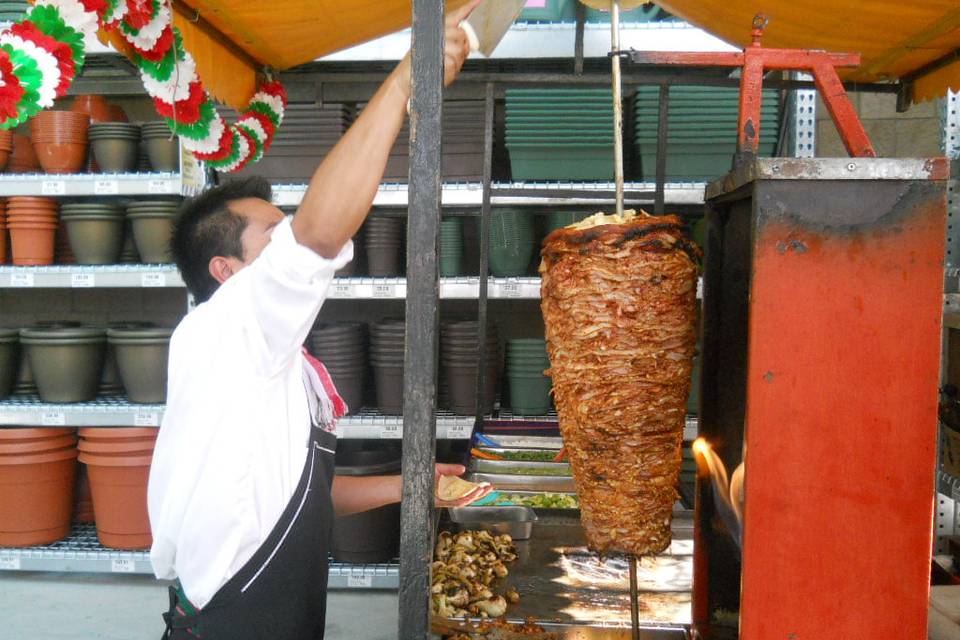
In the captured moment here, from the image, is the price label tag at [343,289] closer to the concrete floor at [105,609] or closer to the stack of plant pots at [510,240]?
the stack of plant pots at [510,240]

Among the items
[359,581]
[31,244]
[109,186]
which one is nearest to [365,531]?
[359,581]

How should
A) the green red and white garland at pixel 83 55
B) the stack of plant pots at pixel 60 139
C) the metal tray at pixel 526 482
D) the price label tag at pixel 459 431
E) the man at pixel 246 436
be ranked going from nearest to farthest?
the man at pixel 246 436, the green red and white garland at pixel 83 55, the metal tray at pixel 526 482, the price label tag at pixel 459 431, the stack of plant pots at pixel 60 139

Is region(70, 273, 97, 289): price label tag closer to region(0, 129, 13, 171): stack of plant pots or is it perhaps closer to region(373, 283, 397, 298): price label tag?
region(0, 129, 13, 171): stack of plant pots

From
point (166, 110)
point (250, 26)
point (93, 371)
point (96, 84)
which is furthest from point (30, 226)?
point (250, 26)

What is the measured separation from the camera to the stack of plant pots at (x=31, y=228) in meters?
3.59

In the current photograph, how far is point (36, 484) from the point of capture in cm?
348

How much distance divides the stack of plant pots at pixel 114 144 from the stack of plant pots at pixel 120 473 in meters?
1.28

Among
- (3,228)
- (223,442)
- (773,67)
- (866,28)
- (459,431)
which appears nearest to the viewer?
(773,67)

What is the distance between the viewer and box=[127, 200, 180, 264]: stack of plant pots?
3465 millimetres

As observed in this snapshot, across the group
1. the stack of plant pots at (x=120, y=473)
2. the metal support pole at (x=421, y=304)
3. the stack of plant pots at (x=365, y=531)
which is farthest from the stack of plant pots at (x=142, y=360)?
the metal support pole at (x=421, y=304)

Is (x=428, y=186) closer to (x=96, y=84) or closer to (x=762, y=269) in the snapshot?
(x=762, y=269)

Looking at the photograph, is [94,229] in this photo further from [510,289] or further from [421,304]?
[421,304]

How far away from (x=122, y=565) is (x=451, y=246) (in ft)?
7.25

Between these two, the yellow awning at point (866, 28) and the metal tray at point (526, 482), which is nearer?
the yellow awning at point (866, 28)
